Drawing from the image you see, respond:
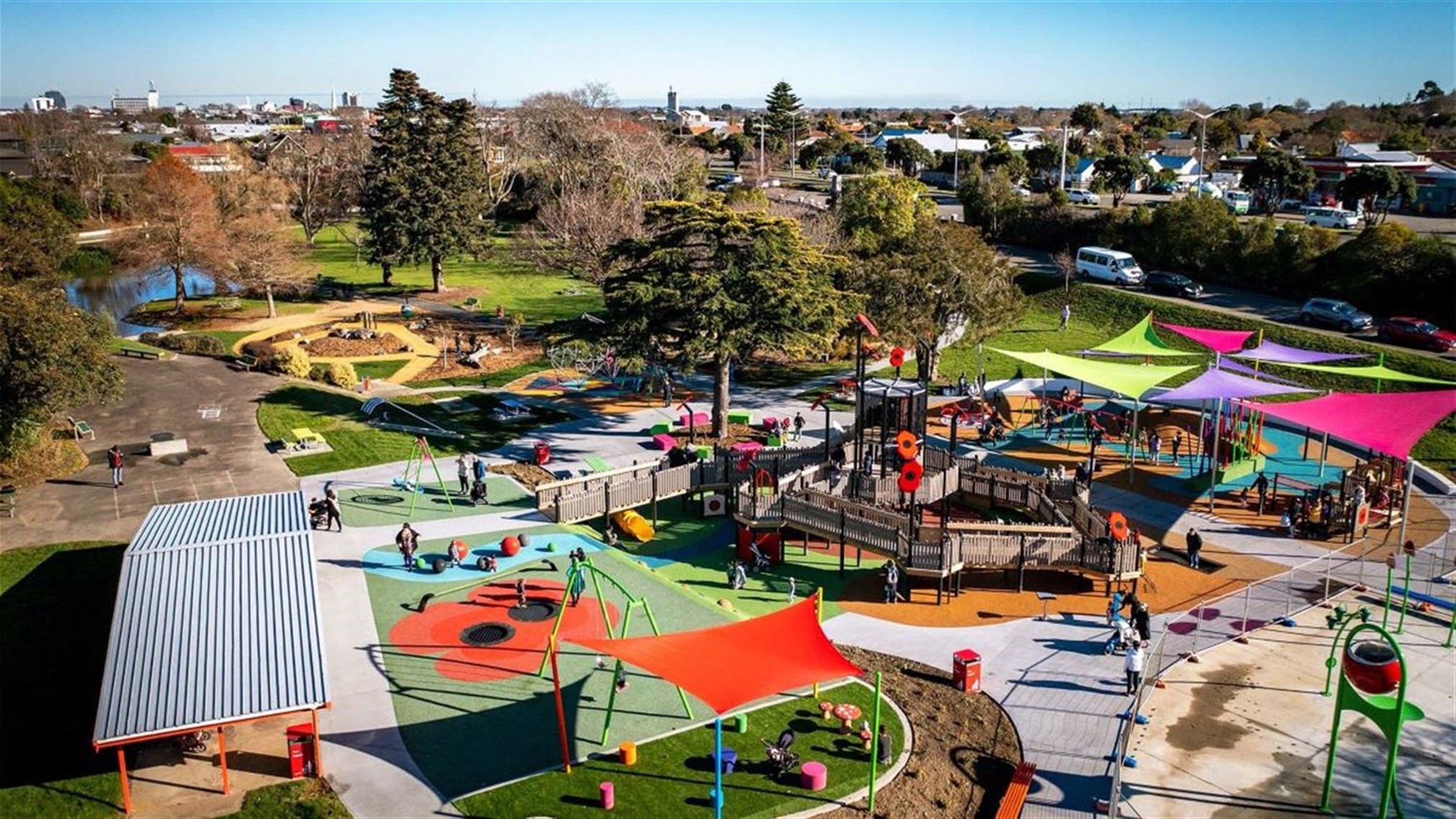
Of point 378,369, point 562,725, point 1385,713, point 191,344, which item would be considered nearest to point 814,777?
point 562,725

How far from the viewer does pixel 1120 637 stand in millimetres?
24609

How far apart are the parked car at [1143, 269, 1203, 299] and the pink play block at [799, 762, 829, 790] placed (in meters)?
51.9

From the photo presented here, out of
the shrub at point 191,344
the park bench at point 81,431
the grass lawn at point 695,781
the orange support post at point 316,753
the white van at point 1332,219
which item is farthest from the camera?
the white van at point 1332,219

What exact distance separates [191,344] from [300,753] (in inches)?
1590

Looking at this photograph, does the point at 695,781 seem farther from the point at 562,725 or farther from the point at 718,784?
the point at 562,725

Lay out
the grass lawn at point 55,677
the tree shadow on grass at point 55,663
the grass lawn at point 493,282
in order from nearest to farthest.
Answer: the grass lawn at point 55,677 → the tree shadow on grass at point 55,663 → the grass lawn at point 493,282

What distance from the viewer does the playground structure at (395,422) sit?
135ft

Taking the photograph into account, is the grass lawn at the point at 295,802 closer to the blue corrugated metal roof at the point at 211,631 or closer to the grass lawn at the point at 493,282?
the blue corrugated metal roof at the point at 211,631

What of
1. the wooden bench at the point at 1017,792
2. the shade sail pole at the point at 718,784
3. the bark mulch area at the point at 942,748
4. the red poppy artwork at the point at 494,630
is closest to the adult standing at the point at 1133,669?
the bark mulch area at the point at 942,748

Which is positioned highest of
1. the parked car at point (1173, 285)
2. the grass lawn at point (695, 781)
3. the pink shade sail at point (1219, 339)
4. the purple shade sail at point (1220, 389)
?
the parked car at point (1173, 285)

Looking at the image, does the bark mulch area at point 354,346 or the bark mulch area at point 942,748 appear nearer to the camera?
the bark mulch area at point 942,748

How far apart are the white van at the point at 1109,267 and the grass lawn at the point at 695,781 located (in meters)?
51.4

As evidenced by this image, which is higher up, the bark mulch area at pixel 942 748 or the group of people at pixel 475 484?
the group of people at pixel 475 484

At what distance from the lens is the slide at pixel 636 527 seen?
31500mm
